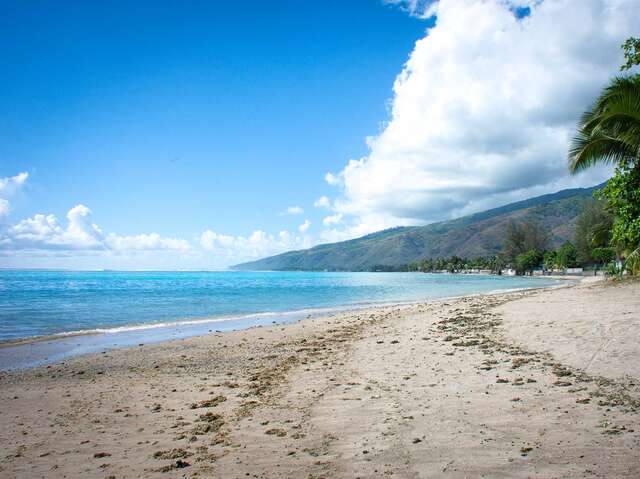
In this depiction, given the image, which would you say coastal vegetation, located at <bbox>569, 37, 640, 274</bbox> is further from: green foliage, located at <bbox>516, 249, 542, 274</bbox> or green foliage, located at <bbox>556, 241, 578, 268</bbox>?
green foliage, located at <bbox>516, 249, 542, 274</bbox>

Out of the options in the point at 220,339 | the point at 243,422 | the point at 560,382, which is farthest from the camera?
the point at 220,339

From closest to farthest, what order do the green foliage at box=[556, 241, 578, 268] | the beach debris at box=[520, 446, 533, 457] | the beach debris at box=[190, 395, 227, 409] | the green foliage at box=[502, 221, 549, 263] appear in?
1. the beach debris at box=[520, 446, 533, 457]
2. the beach debris at box=[190, 395, 227, 409]
3. the green foliage at box=[556, 241, 578, 268]
4. the green foliage at box=[502, 221, 549, 263]

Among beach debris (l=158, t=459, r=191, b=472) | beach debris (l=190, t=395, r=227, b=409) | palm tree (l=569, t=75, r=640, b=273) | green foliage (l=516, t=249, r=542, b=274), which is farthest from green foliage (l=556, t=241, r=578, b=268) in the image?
beach debris (l=158, t=459, r=191, b=472)

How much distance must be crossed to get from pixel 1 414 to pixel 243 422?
483cm

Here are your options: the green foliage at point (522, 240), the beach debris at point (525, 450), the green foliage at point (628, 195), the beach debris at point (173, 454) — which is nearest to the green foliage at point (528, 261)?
the green foliage at point (522, 240)

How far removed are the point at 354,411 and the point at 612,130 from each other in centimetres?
1448

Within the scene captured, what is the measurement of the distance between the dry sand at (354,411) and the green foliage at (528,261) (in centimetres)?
14845

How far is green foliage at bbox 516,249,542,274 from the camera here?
146625mm

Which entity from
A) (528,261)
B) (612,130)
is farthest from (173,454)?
(528,261)

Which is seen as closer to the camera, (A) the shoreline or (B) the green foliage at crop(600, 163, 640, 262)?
(B) the green foliage at crop(600, 163, 640, 262)

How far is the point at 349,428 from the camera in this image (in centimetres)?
581

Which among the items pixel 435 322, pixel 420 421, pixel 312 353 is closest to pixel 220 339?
pixel 312 353

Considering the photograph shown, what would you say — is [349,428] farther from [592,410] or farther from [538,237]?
[538,237]

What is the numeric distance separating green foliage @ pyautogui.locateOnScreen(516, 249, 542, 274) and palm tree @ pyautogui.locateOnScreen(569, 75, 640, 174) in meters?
144
